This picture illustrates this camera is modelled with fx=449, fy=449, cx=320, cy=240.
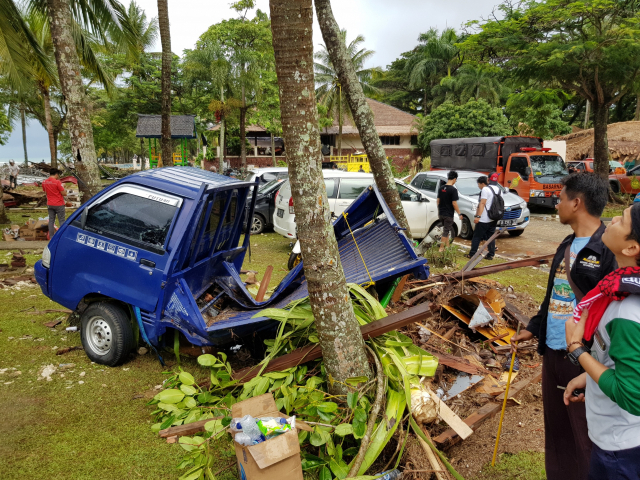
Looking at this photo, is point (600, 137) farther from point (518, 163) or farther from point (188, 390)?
point (188, 390)

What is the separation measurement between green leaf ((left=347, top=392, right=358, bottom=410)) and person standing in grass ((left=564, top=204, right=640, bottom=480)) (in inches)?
60.3

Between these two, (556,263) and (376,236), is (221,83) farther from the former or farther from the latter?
(556,263)

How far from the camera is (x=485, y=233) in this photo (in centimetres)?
970

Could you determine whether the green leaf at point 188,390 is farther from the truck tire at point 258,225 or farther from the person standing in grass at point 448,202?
the truck tire at point 258,225

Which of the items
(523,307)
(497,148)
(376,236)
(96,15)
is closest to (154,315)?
(376,236)

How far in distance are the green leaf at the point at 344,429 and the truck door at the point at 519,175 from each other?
15.5 m

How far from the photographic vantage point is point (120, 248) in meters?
4.48

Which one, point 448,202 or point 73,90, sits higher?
point 73,90

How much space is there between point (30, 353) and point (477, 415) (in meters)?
4.69

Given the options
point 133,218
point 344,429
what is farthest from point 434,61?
point 344,429

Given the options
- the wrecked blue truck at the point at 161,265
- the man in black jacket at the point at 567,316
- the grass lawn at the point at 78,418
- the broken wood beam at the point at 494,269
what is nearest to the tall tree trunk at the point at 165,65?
the wrecked blue truck at the point at 161,265

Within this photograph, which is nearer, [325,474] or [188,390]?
[325,474]

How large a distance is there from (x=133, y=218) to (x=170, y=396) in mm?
1842

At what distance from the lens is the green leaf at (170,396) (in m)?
3.83
